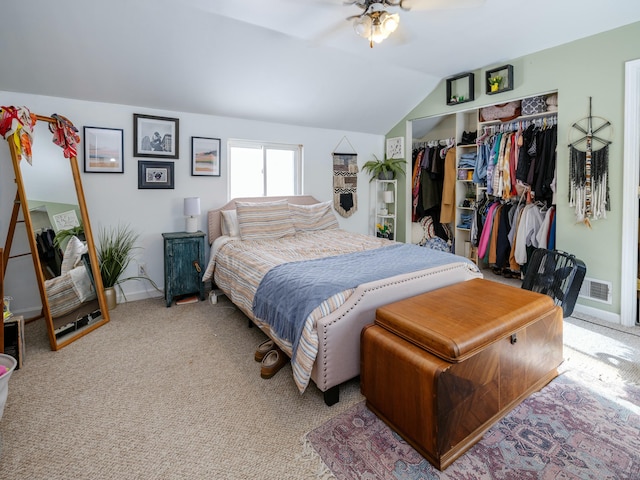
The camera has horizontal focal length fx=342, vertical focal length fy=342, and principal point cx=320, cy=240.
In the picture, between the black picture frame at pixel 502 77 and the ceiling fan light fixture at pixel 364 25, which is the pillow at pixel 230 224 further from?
the black picture frame at pixel 502 77

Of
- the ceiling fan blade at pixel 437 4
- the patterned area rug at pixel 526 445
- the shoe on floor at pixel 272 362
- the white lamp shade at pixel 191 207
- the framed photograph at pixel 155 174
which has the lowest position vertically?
the patterned area rug at pixel 526 445

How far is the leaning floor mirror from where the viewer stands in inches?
95.7

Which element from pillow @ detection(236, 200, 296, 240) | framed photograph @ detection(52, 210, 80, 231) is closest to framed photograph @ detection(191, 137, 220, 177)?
pillow @ detection(236, 200, 296, 240)

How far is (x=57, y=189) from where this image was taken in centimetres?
281

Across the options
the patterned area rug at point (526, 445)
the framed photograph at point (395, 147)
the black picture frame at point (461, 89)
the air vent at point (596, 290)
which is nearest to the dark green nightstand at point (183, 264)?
the patterned area rug at point (526, 445)

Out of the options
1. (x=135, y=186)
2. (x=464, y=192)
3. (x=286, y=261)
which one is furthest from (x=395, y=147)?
(x=135, y=186)

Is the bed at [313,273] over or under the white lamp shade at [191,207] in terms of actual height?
under

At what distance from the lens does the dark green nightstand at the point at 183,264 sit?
3346 mm

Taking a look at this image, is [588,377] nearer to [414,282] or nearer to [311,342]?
[414,282]

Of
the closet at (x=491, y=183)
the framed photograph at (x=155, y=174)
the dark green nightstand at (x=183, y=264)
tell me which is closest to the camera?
the dark green nightstand at (x=183, y=264)

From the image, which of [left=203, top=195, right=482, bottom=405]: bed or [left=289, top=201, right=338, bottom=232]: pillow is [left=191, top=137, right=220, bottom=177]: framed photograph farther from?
[left=289, top=201, right=338, bottom=232]: pillow

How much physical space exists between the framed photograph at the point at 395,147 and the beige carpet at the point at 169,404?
9.92 feet

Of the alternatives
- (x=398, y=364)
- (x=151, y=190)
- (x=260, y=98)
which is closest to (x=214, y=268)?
(x=151, y=190)

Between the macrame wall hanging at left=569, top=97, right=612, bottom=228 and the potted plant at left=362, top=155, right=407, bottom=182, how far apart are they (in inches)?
85.7
